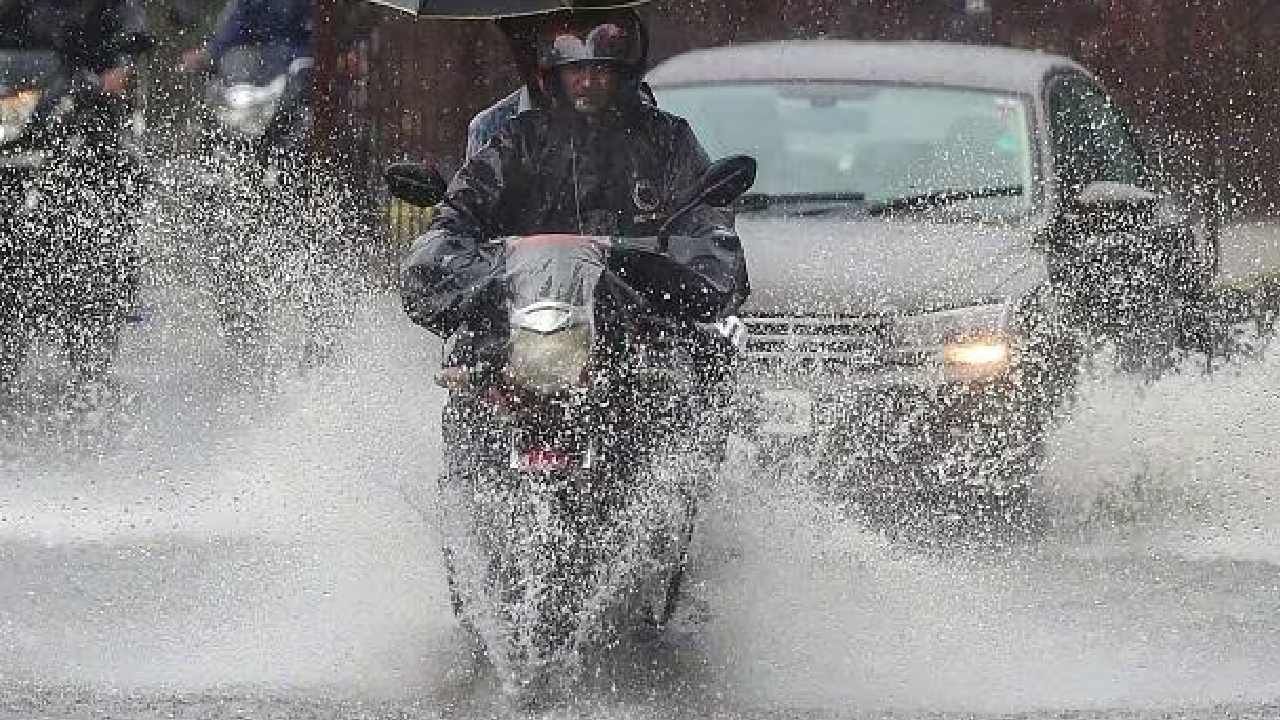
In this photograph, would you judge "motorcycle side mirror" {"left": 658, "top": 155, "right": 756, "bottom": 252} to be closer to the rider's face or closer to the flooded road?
the rider's face

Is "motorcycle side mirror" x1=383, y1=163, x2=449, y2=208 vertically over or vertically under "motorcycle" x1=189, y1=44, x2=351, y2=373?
over

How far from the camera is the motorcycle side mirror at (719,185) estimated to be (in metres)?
6.96

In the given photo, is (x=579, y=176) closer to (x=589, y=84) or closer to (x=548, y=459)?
(x=589, y=84)

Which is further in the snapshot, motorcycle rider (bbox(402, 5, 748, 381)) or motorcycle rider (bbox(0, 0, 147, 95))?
motorcycle rider (bbox(0, 0, 147, 95))

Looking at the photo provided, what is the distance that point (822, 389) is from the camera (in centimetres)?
928

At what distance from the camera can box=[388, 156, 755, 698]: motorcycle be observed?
21.0ft

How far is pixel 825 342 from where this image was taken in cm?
930

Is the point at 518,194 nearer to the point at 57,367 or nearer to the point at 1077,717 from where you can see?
the point at 1077,717

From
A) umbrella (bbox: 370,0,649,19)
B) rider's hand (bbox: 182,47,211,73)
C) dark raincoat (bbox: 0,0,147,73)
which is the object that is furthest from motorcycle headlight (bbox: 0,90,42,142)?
umbrella (bbox: 370,0,649,19)

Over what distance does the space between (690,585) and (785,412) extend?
1.17m

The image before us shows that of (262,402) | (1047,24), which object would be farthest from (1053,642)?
(1047,24)

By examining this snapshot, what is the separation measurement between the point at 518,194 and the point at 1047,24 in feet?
30.5

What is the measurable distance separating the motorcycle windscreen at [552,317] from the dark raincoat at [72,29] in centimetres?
795

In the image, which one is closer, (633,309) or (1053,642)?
(633,309)
